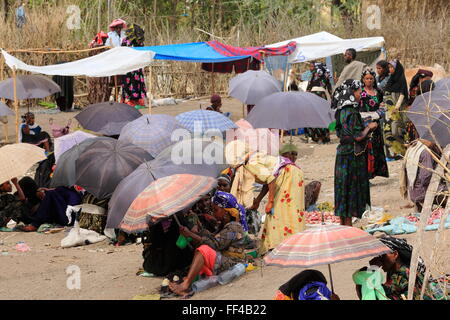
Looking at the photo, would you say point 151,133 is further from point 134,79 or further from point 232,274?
point 134,79

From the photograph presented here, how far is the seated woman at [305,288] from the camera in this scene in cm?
507

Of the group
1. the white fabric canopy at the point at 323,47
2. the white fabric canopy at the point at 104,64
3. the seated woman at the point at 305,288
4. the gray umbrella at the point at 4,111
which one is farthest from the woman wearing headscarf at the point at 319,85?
the seated woman at the point at 305,288

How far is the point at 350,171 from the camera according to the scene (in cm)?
853

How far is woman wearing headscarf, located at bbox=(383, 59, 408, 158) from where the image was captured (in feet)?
42.4

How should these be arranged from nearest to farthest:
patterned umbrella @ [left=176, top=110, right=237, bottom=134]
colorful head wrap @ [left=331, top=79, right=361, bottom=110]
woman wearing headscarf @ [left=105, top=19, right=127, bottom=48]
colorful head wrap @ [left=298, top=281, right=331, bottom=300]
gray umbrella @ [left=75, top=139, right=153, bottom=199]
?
colorful head wrap @ [left=298, top=281, right=331, bottom=300]
colorful head wrap @ [left=331, top=79, right=361, bottom=110]
gray umbrella @ [left=75, top=139, right=153, bottom=199]
patterned umbrella @ [left=176, top=110, right=237, bottom=134]
woman wearing headscarf @ [left=105, top=19, right=127, bottom=48]

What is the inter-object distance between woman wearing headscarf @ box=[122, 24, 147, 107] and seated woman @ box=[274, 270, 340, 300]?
420 inches

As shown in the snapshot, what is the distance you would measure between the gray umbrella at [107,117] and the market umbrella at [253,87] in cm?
237

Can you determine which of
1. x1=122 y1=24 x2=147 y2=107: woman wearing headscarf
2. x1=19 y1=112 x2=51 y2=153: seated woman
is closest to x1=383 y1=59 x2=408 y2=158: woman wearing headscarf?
x1=122 y1=24 x2=147 y2=107: woman wearing headscarf


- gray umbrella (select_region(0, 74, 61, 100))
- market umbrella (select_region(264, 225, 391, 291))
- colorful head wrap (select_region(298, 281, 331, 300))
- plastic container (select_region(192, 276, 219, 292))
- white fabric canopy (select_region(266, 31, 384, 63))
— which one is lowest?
plastic container (select_region(192, 276, 219, 292))

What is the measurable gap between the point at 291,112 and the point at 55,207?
3.27 metres

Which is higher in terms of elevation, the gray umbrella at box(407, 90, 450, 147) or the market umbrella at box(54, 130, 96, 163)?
the gray umbrella at box(407, 90, 450, 147)

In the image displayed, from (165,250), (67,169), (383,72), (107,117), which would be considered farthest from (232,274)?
(383,72)

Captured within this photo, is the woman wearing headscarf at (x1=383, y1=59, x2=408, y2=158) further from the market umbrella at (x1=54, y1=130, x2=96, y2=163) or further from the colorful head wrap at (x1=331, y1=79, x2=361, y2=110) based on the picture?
the market umbrella at (x1=54, y1=130, x2=96, y2=163)

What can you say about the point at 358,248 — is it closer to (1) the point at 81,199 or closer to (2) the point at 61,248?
(2) the point at 61,248
